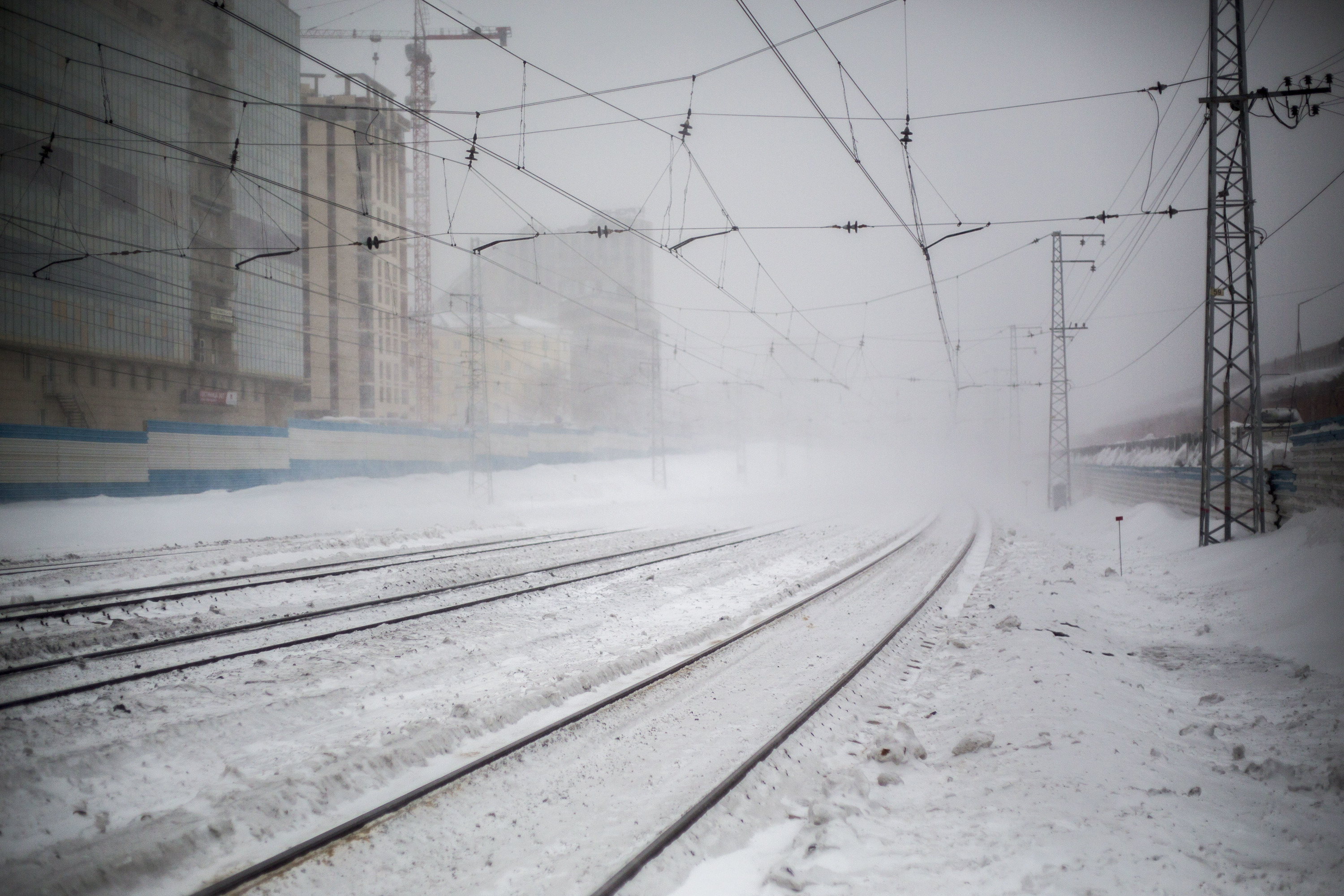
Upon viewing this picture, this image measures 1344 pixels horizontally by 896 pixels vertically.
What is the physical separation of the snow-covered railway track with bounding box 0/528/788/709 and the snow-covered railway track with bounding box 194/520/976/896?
3.98 metres

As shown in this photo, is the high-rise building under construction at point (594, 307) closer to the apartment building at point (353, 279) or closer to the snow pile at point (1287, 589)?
the apartment building at point (353, 279)

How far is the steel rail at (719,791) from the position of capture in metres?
3.54

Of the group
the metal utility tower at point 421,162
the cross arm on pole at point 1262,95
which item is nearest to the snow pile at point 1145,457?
the cross arm on pole at point 1262,95

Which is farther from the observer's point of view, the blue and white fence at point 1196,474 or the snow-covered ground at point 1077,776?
the blue and white fence at point 1196,474

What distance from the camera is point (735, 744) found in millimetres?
5316

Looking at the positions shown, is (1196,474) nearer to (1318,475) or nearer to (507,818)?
(1318,475)

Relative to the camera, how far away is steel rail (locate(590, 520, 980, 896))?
3.54m

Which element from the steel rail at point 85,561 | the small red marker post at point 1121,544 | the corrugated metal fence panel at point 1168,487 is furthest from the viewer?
the small red marker post at point 1121,544

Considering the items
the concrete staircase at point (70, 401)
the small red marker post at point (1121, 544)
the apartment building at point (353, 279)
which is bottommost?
the small red marker post at point (1121, 544)

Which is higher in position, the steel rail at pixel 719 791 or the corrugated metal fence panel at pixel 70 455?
the corrugated metal fence panel at pixel 70 455

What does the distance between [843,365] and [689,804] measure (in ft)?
385

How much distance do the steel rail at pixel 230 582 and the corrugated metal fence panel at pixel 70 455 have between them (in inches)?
616

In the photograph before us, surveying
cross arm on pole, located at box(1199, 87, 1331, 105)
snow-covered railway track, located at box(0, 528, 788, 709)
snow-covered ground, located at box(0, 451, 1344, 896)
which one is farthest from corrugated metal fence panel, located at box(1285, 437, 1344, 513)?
snow-covered railway track, located at box(0, 528, 788, 709)

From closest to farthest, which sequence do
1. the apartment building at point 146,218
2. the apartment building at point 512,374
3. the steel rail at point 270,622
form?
the steel rail at point 270,622 < the apartment building at point 146,218 < the apartment building at point 512,374
